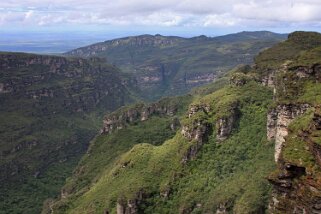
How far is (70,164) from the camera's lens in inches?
7741

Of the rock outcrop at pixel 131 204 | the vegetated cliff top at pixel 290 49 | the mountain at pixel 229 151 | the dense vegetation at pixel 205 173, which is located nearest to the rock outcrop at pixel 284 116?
the mountain at pixel 229 151

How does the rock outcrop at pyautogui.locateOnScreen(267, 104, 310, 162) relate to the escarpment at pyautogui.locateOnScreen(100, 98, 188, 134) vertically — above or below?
above

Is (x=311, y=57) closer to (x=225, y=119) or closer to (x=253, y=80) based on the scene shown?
(x=225, y=119)

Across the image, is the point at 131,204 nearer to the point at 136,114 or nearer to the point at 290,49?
the point at 290,49

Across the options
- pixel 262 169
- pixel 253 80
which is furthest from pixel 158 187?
pixel 253 80

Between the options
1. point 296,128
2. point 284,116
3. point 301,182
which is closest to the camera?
point 301,182

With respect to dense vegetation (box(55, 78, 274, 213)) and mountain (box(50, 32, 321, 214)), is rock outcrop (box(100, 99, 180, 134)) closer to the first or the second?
mountain (box(50, 32, 321, 214))

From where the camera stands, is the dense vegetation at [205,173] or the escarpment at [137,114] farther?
the escarpment at [137,114]

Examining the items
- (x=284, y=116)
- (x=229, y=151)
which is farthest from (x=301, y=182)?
(x=229, y=151)

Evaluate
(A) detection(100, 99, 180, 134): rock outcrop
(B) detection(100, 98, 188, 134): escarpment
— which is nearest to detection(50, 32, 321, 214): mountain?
(B) detection(100, 98, 188, 134): escarpment

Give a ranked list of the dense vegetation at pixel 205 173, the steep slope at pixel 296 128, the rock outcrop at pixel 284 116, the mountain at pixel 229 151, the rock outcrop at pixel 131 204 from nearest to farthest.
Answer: the steep slope at pixel 296 128, the rock outcrop at pixel 284 116, the mountain at pixel 229 151, the dense vegetation at pixel 205 173, the rock outcrop at pixel 131 204

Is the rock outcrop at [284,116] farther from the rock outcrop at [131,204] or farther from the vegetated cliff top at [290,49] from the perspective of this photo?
the vegetated cliff top at [290,49]

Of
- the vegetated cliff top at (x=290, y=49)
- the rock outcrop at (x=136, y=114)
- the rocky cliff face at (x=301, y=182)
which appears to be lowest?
the rock outcrop at (x=136, y=114)

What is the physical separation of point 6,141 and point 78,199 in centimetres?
8899
